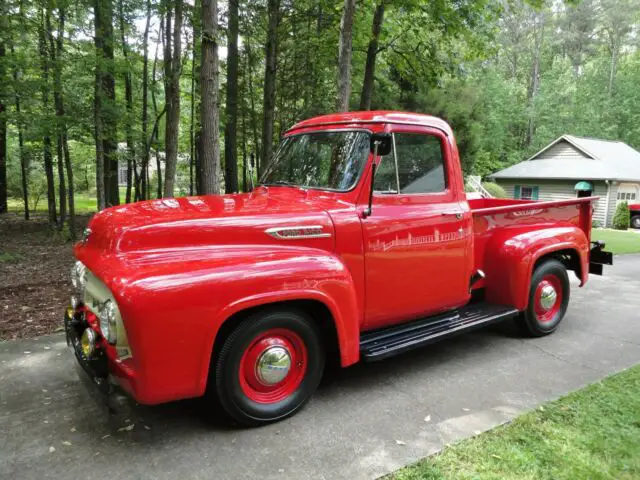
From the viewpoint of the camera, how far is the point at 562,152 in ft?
A: 89.7

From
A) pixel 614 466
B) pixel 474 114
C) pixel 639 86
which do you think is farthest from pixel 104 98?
pixel 639 86

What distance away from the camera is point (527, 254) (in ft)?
15.0

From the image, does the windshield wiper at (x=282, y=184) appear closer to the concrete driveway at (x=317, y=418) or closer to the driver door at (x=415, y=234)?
the driver door at (x=415, y=234)

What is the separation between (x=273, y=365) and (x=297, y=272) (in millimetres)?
656

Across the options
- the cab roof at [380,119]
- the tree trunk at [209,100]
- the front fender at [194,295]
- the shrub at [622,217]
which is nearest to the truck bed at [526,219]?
the cab roof at [380,119]

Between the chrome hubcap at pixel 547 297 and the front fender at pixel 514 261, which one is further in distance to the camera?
the chrome hubcap at pixel 547 297

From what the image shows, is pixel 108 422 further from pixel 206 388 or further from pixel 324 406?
pixel 324 406

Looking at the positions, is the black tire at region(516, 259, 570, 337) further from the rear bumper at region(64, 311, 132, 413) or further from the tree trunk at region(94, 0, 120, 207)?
the tree trunk at region(94, 0, 120, 207)

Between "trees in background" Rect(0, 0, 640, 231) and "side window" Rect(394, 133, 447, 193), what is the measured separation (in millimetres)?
1728

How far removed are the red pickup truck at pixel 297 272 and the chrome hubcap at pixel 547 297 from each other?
0.46m

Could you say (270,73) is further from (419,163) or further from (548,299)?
(548,299)

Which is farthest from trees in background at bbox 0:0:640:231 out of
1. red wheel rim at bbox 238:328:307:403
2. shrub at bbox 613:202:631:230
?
shrub at bbox 613:202:631:230

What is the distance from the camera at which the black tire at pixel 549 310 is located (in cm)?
483

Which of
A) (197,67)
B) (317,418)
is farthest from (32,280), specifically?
(197,67)
